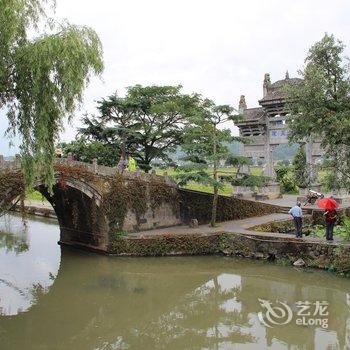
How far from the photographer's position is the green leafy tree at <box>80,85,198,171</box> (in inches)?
895

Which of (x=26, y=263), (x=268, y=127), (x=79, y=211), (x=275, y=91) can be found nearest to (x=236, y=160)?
(x=79, y=211)

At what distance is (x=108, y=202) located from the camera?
1734 centimetres

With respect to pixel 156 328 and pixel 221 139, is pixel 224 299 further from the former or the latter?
pixel 221 139

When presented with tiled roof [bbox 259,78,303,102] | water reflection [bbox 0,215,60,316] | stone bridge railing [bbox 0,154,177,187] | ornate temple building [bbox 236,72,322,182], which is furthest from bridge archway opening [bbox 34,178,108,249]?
tiled roof [bbox 259,78,303,102]

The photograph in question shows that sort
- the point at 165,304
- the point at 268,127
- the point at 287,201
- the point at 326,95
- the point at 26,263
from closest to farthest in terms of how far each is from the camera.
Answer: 1. the point at 165,304
2. the point at 326,95
3. the point at 26,263
4. the point at 287,201
5. the point at 268,127

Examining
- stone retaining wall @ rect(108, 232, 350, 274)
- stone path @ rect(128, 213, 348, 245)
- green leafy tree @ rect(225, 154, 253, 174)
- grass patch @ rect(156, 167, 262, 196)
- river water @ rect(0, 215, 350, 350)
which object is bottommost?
river water @ rect(0, 215, 350, 350)

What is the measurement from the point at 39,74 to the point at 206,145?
9913mm

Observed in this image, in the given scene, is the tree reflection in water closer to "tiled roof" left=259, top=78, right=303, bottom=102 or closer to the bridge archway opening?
the bridge archway opening

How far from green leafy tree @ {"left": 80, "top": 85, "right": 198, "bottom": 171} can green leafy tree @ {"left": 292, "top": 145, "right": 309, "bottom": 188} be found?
823cm

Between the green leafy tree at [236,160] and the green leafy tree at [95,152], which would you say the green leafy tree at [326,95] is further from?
the green leafy tree at [95,152]

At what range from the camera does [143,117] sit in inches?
925

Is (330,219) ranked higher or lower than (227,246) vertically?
higher

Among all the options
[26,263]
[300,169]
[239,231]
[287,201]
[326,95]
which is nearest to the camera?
[326,95]

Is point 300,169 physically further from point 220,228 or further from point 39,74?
point 39,74
